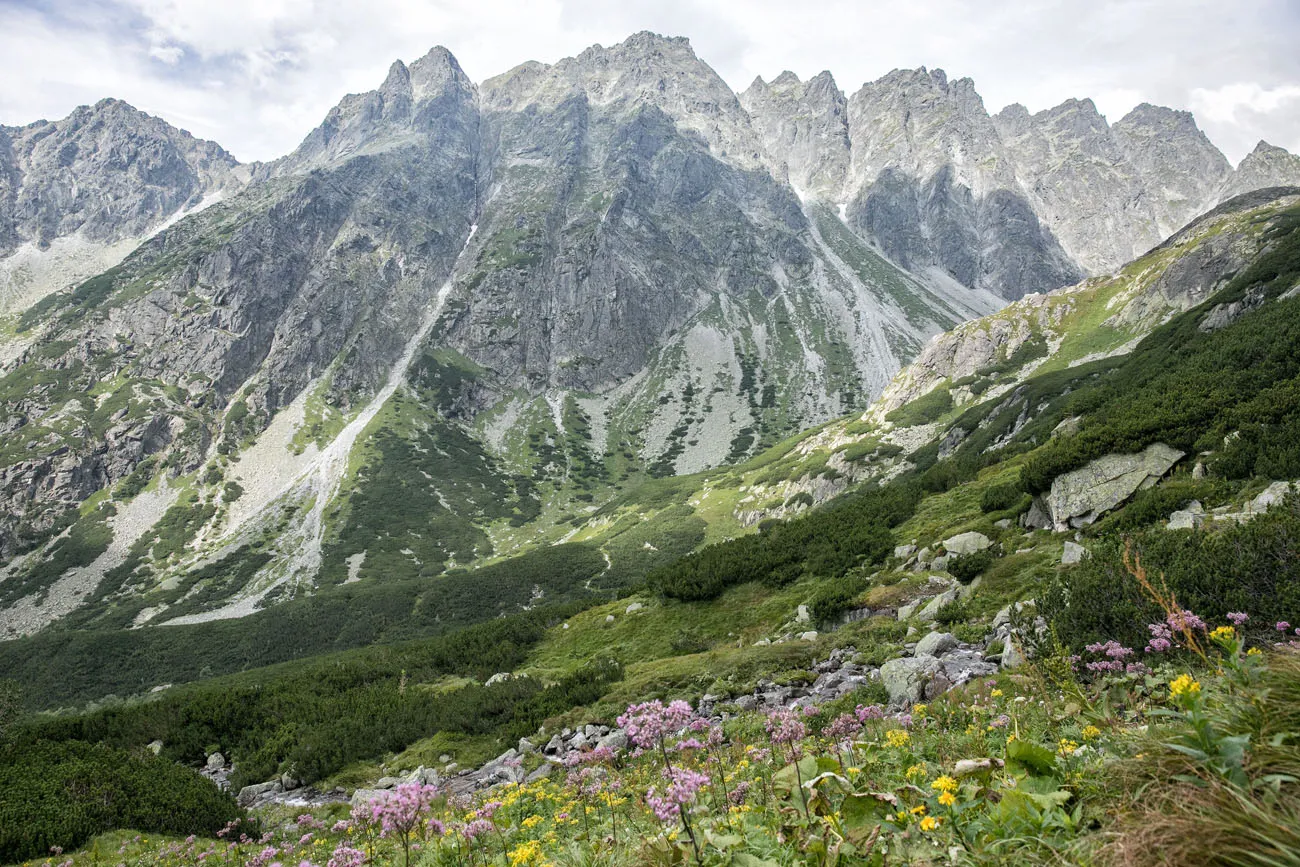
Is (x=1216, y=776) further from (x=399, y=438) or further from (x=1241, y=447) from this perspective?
(x=399, y=438)

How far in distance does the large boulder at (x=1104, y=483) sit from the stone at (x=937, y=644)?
7.24 m

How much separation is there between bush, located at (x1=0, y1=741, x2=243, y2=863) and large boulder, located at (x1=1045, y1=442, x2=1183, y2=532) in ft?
73.3

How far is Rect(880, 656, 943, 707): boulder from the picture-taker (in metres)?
10.6

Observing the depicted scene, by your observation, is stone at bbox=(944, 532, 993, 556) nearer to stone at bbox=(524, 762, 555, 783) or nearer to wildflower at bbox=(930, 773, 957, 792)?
stone at bbox=(524, 762, 555, 783)

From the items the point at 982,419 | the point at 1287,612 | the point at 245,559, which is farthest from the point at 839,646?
the point at 245,559

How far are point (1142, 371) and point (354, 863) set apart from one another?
1568 inches

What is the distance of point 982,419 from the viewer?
53031mm

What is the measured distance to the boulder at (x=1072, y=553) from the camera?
14.3 meters

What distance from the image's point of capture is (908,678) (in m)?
11.1

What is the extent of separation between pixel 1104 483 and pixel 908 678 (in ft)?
35.6

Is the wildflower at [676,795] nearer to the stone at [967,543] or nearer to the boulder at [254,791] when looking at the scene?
the boulder at [254,791]

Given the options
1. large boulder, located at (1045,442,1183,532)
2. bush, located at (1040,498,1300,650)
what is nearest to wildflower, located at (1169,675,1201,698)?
bush, located at (1040,498,1300,650)

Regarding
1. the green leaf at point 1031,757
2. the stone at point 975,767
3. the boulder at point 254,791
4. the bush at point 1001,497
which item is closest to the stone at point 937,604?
the bush at point 1001,497

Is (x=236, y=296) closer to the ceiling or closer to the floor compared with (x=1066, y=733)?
closer to the ceiling
